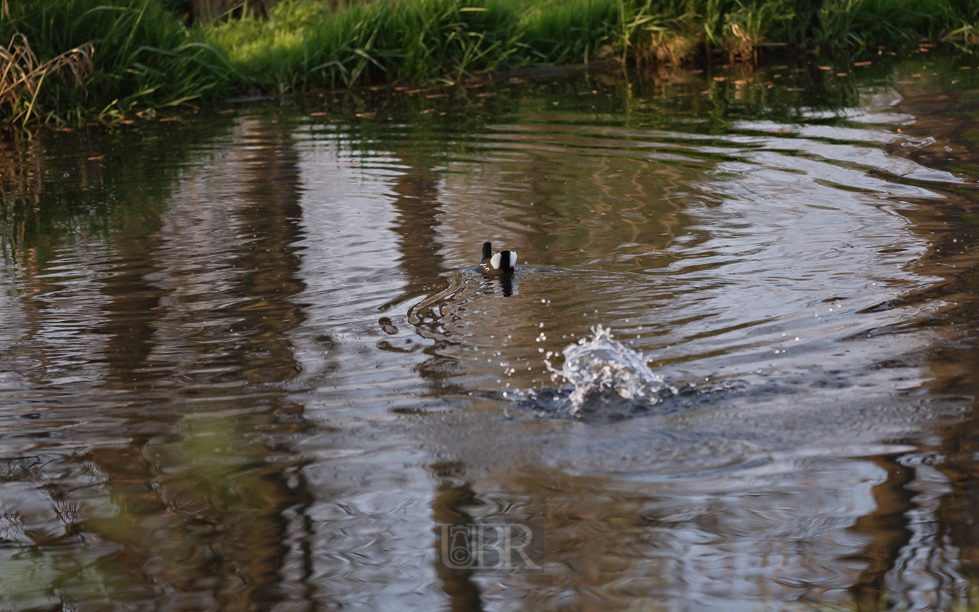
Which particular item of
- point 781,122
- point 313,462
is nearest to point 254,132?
point 781,122

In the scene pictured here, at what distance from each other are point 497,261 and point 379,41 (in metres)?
8.58

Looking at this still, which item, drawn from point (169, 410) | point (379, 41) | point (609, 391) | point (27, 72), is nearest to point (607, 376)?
point (609, 391)

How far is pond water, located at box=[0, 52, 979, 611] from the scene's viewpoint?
10.4 feet

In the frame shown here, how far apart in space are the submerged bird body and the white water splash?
1.26 meters

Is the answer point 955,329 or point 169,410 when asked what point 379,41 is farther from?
point 955,329

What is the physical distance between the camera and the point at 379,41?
13.5 meters

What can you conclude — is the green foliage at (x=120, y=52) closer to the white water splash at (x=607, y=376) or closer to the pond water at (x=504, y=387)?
the pond water at (x=504, y=387)

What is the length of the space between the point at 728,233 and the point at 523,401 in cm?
269

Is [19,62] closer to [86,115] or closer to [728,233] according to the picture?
[86,115]

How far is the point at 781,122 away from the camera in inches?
390

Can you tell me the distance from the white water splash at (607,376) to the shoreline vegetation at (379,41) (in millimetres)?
8786

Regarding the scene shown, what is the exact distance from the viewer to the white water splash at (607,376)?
13.6 feet

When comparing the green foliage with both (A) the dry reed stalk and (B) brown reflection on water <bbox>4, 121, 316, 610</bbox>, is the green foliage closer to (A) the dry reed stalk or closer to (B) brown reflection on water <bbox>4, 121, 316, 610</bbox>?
(A) the dry reed stalk

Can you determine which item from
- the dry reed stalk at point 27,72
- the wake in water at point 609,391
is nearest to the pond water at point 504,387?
the wake in water at point 609,391
